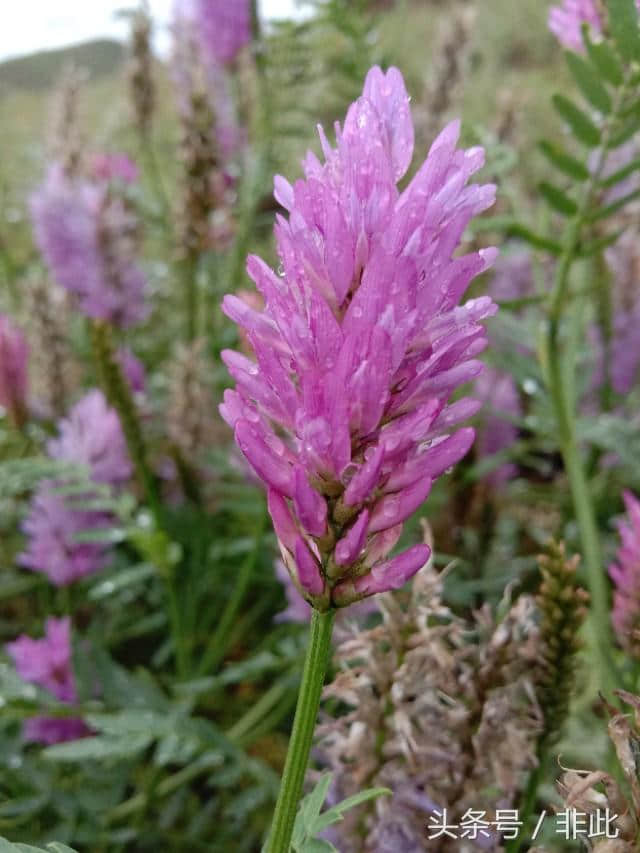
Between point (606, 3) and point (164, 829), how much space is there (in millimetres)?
1098

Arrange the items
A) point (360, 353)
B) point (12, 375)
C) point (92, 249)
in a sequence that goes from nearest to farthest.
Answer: point (360, 353), point (12, 375), point (92, 249)

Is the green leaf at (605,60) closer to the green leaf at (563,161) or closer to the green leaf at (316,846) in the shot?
the green leaf at (563,161)

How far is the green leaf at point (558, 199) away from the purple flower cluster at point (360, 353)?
0.50 m

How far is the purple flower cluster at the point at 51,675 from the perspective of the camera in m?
1.21

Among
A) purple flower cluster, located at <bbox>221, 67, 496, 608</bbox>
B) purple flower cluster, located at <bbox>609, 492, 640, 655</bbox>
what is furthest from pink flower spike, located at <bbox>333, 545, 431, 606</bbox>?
purple flower cluster, located at <bbox>609, 492, 640, 655</bbox>

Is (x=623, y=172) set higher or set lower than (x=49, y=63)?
lower

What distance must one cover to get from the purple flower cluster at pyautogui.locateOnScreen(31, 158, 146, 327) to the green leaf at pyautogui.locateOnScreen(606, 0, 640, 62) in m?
1.06

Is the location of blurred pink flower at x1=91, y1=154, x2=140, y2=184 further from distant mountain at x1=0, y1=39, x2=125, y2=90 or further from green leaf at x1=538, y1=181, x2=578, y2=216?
distant mountain at x1=0, y1=39, x2=125, y2=90

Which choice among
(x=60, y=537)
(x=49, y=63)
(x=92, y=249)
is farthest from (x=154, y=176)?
(x=49, y=63)

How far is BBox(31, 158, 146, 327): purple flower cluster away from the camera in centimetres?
169

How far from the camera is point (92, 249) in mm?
1693

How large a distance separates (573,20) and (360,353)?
2.59 ft

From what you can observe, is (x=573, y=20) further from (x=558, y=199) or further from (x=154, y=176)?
(x=154, y=176)

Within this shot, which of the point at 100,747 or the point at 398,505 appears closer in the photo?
the point at 398,505
